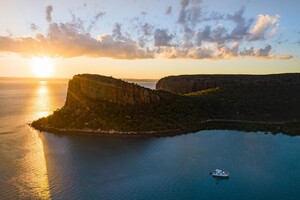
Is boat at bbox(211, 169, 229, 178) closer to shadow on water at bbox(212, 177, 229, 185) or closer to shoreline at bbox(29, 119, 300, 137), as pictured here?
shadow on water at bbox(212, 177, 229, 185)

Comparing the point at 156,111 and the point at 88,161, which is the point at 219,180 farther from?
the point at 156,111

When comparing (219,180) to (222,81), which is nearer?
(219,180)

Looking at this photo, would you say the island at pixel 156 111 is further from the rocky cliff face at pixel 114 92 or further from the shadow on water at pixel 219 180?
the shadow on water at pixel 219 180

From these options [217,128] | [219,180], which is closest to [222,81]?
[217,128]

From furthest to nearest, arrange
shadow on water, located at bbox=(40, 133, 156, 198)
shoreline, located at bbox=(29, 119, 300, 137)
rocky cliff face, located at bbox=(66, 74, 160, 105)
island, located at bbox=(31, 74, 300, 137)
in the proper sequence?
rocky cliff face, located at bbox=(66, 74, 160, 105) < island, located at bbox=(31, 74, 300, 137) < shoreline, located at bbox=(29, 119, 300, 137) < shadow on water, located at bbox=(40, 133, 156, 198)

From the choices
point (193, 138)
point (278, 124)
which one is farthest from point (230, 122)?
point (193, 138)

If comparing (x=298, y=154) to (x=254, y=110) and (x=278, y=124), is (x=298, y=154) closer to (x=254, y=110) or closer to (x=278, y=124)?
(x=278, y=124)

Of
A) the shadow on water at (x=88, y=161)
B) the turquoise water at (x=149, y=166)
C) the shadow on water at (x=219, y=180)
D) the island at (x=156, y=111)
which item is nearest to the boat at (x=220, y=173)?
the shadow on water at (x=219, y=180)

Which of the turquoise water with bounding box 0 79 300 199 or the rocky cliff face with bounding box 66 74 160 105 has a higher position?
the rocky cliff face with bounding box 66 74 160 105

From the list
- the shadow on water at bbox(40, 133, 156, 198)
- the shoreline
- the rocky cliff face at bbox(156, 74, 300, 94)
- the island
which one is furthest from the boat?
the rocky cliff face at bbox(156, 74, 300, 94)
